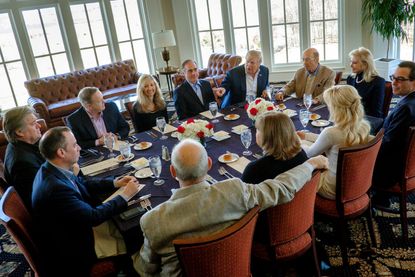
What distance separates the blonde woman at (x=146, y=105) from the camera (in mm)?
3811

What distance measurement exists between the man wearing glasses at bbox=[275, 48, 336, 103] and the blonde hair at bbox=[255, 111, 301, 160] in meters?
1.92

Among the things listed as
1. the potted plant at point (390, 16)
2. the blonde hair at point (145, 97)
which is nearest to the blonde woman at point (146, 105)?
the blonde hair at point (145, 97)

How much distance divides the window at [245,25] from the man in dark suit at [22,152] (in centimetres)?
597

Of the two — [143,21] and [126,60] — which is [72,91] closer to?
[126,60]

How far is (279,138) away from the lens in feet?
6.48

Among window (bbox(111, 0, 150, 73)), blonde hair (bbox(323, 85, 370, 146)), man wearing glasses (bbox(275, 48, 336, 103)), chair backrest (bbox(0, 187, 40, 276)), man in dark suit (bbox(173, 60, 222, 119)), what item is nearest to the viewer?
chair backrest (bbox(0, 187, 40, 276))

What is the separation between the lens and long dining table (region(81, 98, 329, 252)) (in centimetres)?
218

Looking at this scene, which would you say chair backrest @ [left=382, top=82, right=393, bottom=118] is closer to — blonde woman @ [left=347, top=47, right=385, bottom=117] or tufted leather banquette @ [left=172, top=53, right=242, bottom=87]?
blonde woman @ [left=347, top=47, right=385, bottom=117]

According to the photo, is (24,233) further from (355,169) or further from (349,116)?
(349,116)

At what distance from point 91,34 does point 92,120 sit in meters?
4.74

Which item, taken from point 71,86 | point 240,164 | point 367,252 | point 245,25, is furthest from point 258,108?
point 245,25

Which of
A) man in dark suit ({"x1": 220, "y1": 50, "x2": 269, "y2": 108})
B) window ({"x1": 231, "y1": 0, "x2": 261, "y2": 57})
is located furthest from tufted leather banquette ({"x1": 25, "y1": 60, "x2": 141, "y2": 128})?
man in dark suit ({"x1": 220, "y1": 50, "x2": 269, "y2": 108})

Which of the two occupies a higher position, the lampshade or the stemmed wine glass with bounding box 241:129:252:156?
the lampshade

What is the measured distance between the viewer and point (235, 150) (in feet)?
9.16
